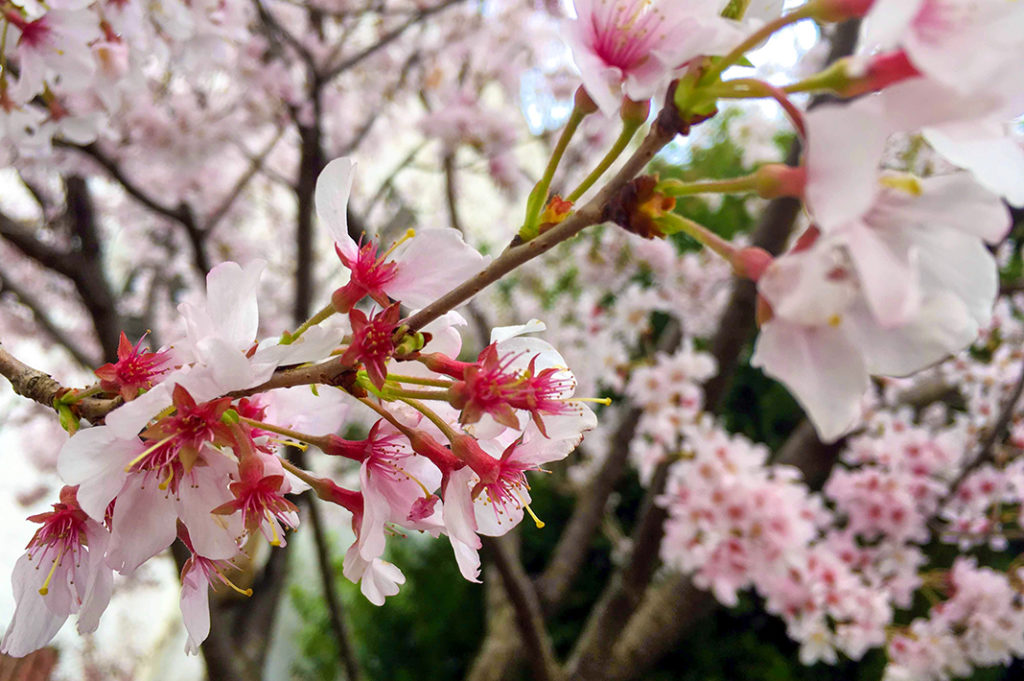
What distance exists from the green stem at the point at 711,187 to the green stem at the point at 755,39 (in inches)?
1.8

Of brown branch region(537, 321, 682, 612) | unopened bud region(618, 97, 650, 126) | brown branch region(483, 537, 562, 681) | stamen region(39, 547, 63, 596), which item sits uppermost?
unopened bud region(618, 97, 650, 126)

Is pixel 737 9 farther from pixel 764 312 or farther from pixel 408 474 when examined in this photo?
pixel 408 474

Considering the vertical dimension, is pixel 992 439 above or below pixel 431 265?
below

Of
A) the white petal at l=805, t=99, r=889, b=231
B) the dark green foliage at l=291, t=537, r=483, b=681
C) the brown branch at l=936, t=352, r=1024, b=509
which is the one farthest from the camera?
the dark green foliage at l=291, t=537, r=483, b=681

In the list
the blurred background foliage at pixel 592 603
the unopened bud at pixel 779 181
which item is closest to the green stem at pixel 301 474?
the unopened bud at pixel 779 181

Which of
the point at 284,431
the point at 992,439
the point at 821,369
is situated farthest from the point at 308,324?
the point at 992,439

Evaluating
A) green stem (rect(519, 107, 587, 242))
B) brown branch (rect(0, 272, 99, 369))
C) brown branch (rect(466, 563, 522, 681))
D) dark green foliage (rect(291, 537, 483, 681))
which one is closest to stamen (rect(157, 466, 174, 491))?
green stem (rect(519, 107, 587, 242))

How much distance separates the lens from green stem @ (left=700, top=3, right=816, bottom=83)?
0.28 metres

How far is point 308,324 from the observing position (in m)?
0.38

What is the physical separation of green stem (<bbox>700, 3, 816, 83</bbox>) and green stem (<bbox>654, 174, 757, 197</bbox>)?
0.15 feet

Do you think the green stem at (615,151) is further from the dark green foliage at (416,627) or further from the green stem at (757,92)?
the dark green foliage at (416,627)

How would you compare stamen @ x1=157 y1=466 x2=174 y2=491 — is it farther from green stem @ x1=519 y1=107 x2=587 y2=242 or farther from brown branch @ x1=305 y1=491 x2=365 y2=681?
brown branch @ x1=305 y1=491 x2=365 y2=681

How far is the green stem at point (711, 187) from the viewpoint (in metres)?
0.29

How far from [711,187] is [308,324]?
232 millimetres
